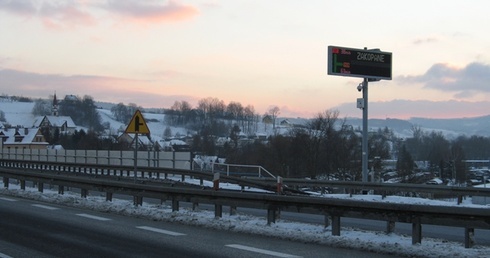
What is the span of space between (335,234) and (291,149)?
220 feet

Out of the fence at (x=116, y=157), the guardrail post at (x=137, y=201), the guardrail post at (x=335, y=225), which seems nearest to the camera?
the guardrail post at (x=335, y=225)

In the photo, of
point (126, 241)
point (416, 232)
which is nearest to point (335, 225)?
point (416, 232)

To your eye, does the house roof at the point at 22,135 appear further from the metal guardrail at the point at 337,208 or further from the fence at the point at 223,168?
the metal guardrail at the point at 337,208

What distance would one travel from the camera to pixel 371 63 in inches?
1160

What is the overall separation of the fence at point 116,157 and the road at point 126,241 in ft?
62.1

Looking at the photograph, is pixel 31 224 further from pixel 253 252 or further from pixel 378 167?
pixel 378 167

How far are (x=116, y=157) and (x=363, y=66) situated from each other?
20.7m

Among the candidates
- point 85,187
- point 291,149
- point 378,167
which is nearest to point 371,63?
point 85,187

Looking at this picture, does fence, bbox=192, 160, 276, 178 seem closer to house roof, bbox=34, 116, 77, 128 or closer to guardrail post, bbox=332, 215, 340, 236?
guardrail post, bbox=332, 215, 340, 236

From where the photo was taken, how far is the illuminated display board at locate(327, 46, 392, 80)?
93.6ft

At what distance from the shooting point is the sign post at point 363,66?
2855 cm

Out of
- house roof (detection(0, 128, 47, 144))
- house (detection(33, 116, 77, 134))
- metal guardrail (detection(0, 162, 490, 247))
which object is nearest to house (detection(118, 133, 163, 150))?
house roof (detection(0, 128, 47, 144))

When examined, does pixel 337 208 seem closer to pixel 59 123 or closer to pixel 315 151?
pixel 315 151

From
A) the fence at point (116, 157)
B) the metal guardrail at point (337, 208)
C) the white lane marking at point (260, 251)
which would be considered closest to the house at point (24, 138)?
the fence at point (116, 157)
